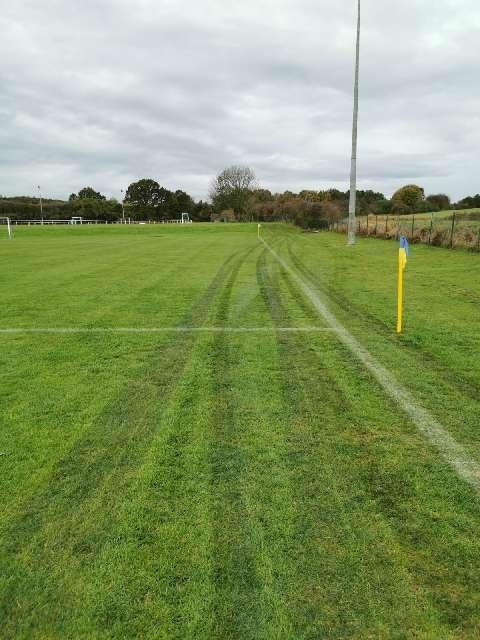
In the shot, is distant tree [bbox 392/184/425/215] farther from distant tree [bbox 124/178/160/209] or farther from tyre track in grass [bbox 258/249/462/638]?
tyre track in grass [bbox 258/249/462/638]

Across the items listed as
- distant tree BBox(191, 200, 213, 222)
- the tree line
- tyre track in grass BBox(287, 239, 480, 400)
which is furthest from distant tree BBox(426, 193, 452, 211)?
tyre track in grass BBox(287, 239, 480, 400)

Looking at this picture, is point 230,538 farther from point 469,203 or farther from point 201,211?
point 201,211

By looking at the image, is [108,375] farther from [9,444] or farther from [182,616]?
[182,616]

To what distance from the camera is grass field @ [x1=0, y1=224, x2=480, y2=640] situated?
2162 millimetres

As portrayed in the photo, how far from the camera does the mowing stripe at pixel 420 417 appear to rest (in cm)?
331

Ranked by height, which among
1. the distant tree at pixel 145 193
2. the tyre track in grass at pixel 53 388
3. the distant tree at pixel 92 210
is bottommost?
the tyre track in grass at pixel 53 388

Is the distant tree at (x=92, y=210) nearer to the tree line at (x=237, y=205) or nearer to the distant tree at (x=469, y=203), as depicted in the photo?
the tree line at (x=237, y=205)

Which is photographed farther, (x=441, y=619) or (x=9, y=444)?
(x=9, y=444)

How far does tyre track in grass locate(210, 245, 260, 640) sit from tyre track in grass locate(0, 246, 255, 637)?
557 millimetres

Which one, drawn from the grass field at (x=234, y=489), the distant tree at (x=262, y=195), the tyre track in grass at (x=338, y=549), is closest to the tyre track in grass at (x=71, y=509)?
the grass field at (x=234, y=489)

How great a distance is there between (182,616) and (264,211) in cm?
8139

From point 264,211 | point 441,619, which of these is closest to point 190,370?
point 441,619

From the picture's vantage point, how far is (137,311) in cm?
886

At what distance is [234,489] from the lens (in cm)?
306
